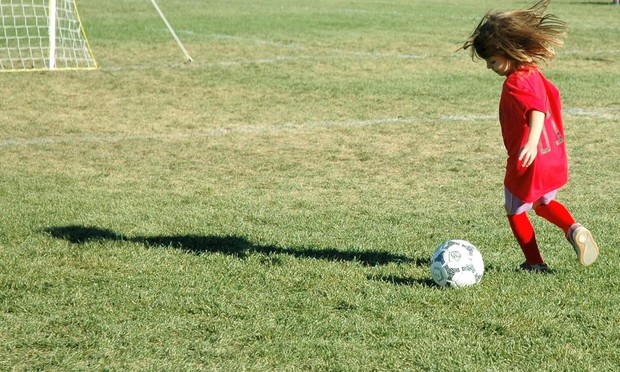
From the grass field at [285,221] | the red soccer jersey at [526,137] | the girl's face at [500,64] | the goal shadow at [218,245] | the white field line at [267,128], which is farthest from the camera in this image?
the white field line at [267,128]

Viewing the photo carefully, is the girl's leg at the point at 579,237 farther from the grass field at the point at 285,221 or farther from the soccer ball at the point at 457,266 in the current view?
the soccer ball at the point at 457,266

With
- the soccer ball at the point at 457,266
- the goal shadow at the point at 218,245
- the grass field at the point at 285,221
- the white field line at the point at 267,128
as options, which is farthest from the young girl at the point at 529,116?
the white field line at the point at 267,128

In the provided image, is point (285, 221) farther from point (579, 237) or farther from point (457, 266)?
point (579, 237)

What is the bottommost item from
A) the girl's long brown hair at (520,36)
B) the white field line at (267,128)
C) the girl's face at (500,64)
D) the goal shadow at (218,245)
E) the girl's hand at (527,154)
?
the white field line at (267,128)

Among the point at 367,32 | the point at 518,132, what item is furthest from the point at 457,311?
the point at 367,32

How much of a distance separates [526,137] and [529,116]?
0.13 m

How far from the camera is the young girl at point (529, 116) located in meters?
5.43

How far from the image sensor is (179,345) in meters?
4.54

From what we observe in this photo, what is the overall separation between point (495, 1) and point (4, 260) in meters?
27.1

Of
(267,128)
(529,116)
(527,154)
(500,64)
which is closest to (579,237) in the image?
(527,154)

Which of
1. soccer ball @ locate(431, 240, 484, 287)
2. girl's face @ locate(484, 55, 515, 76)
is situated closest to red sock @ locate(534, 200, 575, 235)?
soccer ball @ locate(431, 240, 484, 287)

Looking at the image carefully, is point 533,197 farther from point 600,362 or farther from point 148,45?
point 148,45

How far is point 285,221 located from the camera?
686 centimetres

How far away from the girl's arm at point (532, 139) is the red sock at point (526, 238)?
1.35 feet
